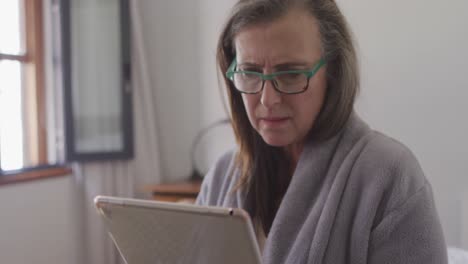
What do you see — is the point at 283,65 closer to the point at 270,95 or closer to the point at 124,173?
the point at 270,95

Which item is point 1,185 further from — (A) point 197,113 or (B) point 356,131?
(B) point 356,131

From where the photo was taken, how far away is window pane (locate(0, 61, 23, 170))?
2381mm

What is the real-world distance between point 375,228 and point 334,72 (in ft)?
1.01

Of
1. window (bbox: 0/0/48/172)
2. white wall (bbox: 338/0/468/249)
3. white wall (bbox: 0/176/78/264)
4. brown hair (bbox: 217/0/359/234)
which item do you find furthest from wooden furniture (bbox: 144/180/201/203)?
brown hair (bbox: 217/0/359/234)

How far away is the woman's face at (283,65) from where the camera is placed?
2.56ft

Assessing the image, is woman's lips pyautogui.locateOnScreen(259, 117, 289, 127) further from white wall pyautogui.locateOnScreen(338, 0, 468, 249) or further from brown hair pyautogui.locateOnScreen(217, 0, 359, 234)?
white wall pyautogui.locateOnScreen(338, 0, 468, 249)

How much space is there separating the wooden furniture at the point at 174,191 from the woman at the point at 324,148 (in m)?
1.64

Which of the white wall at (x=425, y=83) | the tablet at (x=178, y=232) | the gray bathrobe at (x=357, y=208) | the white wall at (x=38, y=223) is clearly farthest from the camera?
the white wall at (x=38, y=223)

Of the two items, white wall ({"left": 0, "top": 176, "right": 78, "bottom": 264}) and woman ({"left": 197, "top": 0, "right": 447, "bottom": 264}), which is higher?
woman ({"left": 197, "top": 0, "right": 447, "bottom": 264})

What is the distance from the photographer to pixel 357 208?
0.78m

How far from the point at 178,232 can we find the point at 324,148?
0.38 meters

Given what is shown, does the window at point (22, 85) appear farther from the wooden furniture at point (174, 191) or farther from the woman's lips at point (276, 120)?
the woman's lips at point (276, 120)

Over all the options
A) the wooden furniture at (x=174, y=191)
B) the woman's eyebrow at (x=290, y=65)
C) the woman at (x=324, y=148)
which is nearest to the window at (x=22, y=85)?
the wooden furniture at (x=174, y=191)

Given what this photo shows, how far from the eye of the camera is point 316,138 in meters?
0.88
